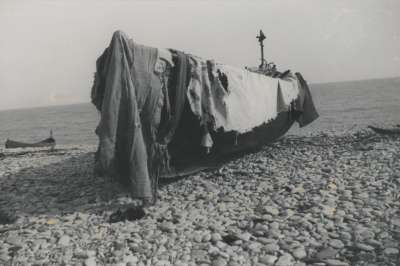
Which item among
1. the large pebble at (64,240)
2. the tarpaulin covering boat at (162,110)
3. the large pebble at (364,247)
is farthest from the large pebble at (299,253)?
the large pebble at (64,240)

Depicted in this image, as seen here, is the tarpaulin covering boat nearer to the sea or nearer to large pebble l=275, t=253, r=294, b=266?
the sea

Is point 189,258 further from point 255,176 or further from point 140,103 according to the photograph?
point 255,176

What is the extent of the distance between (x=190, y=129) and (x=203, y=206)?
238 cm

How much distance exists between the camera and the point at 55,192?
982 centimetres

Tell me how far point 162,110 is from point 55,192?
3.61m

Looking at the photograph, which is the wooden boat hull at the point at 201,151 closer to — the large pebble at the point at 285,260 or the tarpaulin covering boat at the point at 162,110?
the tarpaulin covering boat at the point at 162,110

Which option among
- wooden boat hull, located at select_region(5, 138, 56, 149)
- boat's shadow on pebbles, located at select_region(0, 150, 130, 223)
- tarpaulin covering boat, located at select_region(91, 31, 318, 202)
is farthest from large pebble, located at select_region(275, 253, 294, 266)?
wooden boat hull, located at select_region(5, 138, 56, 149)

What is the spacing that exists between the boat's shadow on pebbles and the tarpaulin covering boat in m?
0.82

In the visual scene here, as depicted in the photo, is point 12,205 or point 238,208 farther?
point 12,205

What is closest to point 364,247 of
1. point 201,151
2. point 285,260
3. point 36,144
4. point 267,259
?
point 285,260

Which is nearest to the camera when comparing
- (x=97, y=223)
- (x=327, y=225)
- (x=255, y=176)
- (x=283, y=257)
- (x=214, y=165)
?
(x=283, y=257)

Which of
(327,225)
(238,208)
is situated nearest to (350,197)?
(327,225)

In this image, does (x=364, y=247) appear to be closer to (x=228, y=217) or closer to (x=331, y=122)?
(x=228, y=217)

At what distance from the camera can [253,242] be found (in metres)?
6.27
